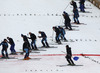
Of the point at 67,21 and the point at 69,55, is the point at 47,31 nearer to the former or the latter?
the point at 67,21

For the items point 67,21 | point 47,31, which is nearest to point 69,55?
point 67,21

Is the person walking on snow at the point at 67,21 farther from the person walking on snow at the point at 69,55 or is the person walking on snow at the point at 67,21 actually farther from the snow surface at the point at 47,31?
the person walking on snow at the point at 69,55

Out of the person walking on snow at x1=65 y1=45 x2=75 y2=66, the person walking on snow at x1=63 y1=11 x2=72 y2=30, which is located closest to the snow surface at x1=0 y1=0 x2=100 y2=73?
the person walking on snow at x1=65 y1=45 x2=75 y2=66

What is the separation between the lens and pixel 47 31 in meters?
40.2

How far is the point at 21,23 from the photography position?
42594mm

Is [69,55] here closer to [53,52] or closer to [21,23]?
[53,52]

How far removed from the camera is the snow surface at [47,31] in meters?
30.0

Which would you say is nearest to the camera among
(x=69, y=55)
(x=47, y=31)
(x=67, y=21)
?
(x=69, y=55)

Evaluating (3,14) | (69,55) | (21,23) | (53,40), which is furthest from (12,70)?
(3,14)

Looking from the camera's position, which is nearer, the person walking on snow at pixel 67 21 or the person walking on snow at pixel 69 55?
the person walking on snow at pixel 69 55

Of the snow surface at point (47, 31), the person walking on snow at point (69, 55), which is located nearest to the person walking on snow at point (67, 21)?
the snow surface at point (47, 31)

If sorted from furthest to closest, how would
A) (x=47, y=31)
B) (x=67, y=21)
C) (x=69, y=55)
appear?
1. (x=47, y=31)
2. (x=67, y=21)
3. (x=69, y=55)

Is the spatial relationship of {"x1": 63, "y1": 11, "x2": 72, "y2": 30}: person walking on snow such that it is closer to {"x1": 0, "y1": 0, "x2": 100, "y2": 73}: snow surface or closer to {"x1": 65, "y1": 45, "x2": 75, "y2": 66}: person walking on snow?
{"x1": 0, "y1": 0, "x2": 100, "y2": 73}: snow surface

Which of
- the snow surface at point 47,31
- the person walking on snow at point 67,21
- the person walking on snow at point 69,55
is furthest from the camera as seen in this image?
the person walking on snow at point 67,21
